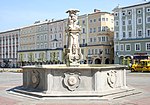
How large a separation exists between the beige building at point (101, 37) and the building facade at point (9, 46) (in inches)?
1405

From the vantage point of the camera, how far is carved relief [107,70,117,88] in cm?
1348

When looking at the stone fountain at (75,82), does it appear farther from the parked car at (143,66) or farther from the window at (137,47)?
the window at (137,47)

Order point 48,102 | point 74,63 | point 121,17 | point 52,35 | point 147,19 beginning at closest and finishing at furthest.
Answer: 1. point 48,102
2. point 74,63
3. point 147,19
4. point 121,17
5. point 52,35

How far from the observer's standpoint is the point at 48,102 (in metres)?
11.5

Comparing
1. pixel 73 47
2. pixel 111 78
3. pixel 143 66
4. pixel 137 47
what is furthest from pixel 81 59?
pixel 137 47

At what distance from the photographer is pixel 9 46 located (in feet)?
332

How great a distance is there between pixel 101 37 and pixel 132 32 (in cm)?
965

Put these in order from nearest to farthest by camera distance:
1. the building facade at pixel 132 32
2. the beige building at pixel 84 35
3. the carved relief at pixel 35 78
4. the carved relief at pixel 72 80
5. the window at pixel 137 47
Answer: the carved relief at pixel 72 80
the carved relief at pixel 35 78
the building facade at pixel 132 32
the window at pixel 137 47
the beige building at pixel 84 35

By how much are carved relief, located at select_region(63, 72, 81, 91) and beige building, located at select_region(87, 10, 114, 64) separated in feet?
174

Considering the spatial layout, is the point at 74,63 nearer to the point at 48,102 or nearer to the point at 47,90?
the point at 47,90

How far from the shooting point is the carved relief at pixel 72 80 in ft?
41.8

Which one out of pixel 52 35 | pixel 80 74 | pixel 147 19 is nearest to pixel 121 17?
pixel 147 19

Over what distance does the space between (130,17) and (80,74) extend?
167 ft

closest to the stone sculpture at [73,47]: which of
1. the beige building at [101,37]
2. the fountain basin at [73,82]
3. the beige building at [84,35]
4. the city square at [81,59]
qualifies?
the city square at [81,59]
